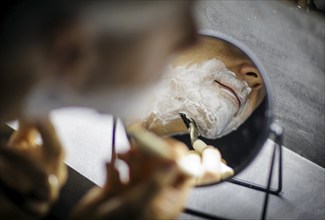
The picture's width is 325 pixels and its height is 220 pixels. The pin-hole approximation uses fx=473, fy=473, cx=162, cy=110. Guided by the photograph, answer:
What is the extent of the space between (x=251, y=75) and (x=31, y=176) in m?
0.57

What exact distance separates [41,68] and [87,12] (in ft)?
0.27

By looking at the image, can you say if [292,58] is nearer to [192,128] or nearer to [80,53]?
[192,128]

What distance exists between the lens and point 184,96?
1165mm

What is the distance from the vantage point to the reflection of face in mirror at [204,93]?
1.11 meters

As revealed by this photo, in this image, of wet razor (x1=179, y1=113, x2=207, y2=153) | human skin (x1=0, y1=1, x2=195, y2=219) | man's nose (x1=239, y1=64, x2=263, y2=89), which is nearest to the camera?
human skin (x1=0, y1=1, x2=195, y2=219)

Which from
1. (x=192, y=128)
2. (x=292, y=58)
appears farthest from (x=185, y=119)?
(x=292, y=58)

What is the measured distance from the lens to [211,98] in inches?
44.8

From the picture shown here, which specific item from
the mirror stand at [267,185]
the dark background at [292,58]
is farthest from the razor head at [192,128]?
the dark background at [292,58]

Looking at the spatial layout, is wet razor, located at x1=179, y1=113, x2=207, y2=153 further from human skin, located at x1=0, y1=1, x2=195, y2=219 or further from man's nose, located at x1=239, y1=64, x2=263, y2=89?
human skin, located at x1=0, y1=1, x2=195, y2=219

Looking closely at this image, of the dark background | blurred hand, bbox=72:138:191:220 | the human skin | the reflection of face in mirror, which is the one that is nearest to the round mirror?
the reflection of face in mirror

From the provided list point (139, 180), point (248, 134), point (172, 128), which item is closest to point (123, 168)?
point (172, 128)

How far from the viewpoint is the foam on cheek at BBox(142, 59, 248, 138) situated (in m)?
1.13

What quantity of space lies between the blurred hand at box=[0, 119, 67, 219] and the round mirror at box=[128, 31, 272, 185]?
393 mm

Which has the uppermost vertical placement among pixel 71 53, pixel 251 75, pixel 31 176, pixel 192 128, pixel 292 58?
pixel 292 58
